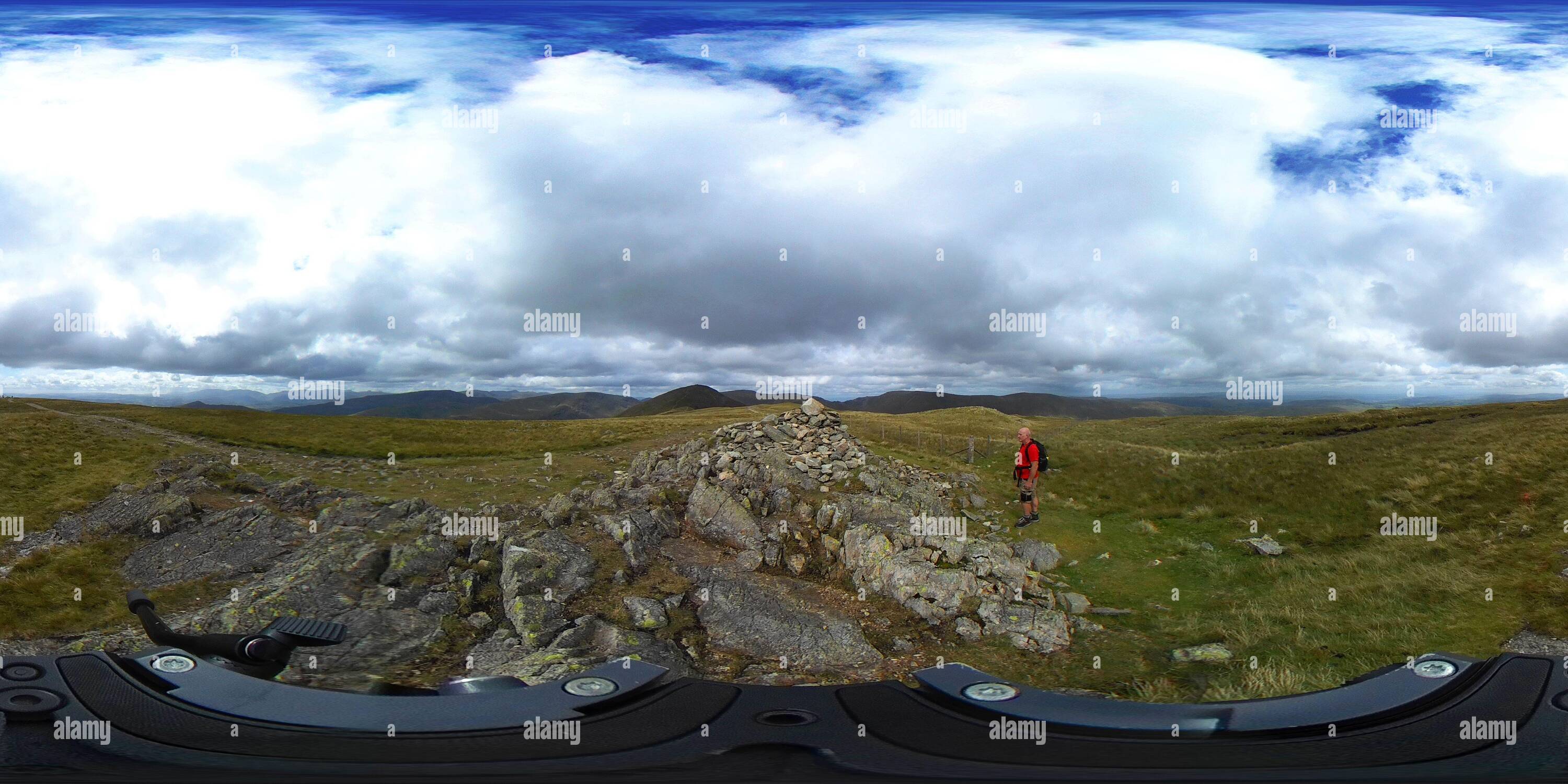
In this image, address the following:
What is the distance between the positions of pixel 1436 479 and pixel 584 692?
24968 millimetres

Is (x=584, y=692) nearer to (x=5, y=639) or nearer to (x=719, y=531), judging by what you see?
(x=719, y=531)

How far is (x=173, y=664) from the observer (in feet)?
8.29

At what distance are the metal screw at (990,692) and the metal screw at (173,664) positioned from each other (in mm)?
3350

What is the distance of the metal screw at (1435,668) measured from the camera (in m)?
2.54

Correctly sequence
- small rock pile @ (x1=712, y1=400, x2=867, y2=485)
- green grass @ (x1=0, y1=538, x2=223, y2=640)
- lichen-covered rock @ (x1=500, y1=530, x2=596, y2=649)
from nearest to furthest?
lichen-covered rock @ (x1=500, y1=530, x2=596, y2=649) → green grass @ (x1=0, y1=538, x2=223, y2=640) → small rock pile @ (x1=712, y1=400, x2=867, y2=485)

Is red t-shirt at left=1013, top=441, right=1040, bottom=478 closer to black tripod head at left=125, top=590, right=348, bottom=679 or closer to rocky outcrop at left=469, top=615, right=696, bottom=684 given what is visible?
rocky outcrop at left=469, top=615, right=696, bottom=684

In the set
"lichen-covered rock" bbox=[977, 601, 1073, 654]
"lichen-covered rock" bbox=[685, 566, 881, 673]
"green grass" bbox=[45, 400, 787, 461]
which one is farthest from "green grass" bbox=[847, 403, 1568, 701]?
"green grass" bbox=[45, 400, 787, 461]

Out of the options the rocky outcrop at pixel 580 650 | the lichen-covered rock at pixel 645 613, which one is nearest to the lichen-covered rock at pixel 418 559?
the rocky outcrop at pixel 580 650

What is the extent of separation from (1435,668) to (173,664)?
5495 millimetres

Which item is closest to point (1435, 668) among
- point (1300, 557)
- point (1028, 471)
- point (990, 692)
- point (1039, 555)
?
point (990, 692)

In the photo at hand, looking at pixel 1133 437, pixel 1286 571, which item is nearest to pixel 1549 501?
pixel 1286 571

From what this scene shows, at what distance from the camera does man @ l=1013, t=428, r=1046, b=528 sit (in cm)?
1556

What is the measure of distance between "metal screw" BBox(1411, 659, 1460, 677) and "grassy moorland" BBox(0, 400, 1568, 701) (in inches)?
147

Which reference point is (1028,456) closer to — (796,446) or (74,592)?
(796,446)
